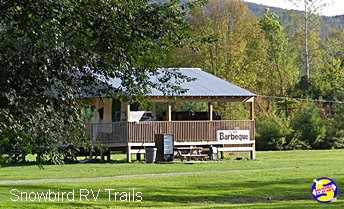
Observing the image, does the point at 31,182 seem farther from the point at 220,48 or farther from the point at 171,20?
the point at 220,48

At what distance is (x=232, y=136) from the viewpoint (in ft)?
122

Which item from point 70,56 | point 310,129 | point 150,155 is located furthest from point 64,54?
point 310,129

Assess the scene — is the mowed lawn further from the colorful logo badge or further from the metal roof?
the metal roof

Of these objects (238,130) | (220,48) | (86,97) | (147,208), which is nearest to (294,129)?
(220,48)

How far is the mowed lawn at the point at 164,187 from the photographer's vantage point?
17188mm

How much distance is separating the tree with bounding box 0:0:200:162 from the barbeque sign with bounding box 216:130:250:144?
24184mm

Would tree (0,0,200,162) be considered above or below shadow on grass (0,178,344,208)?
above

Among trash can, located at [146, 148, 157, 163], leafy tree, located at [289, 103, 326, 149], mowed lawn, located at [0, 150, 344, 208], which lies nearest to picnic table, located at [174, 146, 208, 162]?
trash can, located at [146, 148, 157, 163]

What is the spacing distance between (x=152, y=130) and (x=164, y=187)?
14.5 meters

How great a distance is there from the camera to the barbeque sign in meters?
36.9

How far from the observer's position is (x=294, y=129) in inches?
2159

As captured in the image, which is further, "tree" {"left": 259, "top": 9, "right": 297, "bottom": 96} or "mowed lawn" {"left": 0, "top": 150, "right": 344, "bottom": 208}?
"tree" {"left": 259, "top": 9, "right": 297, "bottom": 96}

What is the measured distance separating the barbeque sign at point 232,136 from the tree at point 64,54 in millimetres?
24184

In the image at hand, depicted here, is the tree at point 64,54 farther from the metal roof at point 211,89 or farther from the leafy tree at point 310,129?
the leafy tree at point 310,129
